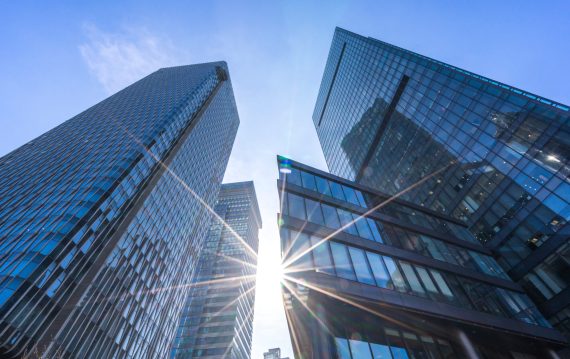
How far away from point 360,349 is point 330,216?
9651 millimetres

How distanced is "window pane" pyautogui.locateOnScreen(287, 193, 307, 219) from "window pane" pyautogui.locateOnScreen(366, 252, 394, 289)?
5.51 m

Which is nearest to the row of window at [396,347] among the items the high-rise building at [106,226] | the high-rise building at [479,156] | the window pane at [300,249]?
the window pane at [300,249]

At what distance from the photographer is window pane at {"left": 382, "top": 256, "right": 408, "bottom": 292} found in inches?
673

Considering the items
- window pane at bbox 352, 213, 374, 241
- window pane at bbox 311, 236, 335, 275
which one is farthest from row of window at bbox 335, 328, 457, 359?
window pane at bbox 352, 213, 374, 241

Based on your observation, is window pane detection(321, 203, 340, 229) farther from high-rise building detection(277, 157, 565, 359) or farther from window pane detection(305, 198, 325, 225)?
window pane detection(305, 198, 325, 225)

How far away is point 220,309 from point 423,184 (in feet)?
221

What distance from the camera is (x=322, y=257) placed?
16.5 m

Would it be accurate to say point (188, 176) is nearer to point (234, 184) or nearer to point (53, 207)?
point (53, 207)

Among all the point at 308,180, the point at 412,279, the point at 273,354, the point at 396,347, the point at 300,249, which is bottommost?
the point at 396,347

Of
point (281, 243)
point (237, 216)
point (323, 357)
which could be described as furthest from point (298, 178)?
point (237, 216)

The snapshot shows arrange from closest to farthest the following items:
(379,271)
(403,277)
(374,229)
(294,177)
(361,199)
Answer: (379,271), (403,277), (374,229), (294,177), (361,199)

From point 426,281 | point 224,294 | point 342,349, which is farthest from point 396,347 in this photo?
point 224,294

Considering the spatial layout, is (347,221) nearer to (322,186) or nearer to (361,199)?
(322,186)

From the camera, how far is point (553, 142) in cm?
2544
